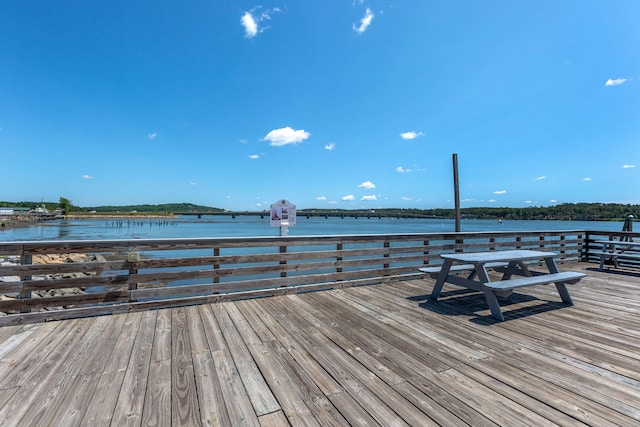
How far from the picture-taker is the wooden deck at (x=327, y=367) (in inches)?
64.8

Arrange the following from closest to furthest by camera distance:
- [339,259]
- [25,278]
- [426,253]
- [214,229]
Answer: [25,278]
[339,259]
[426,253]
[214,229]

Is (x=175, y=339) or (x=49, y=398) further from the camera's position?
(x=175, y=339)

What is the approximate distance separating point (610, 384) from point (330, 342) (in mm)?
2008

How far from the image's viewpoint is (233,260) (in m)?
4.06

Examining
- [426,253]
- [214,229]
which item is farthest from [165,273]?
[214,229]

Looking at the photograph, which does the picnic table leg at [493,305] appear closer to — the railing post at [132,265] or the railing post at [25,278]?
the railing post at [132,265]

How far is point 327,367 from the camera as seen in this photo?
2186 millimetres

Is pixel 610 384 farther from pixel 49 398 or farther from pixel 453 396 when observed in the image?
pixel 49 398

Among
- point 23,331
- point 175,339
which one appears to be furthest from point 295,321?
point 23,331

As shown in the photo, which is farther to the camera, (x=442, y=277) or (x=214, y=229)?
(x=214, y=229)

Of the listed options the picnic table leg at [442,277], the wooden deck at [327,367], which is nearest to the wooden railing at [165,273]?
the wooden deck at [327,367]

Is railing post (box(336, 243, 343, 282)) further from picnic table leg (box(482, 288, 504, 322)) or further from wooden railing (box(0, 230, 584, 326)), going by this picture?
picnic table leg (box(482, 288, 504, 322))

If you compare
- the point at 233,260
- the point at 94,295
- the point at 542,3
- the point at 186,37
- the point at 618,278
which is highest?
the point at 186,37

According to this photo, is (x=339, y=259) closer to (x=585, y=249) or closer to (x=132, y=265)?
(x=132, y=265)
